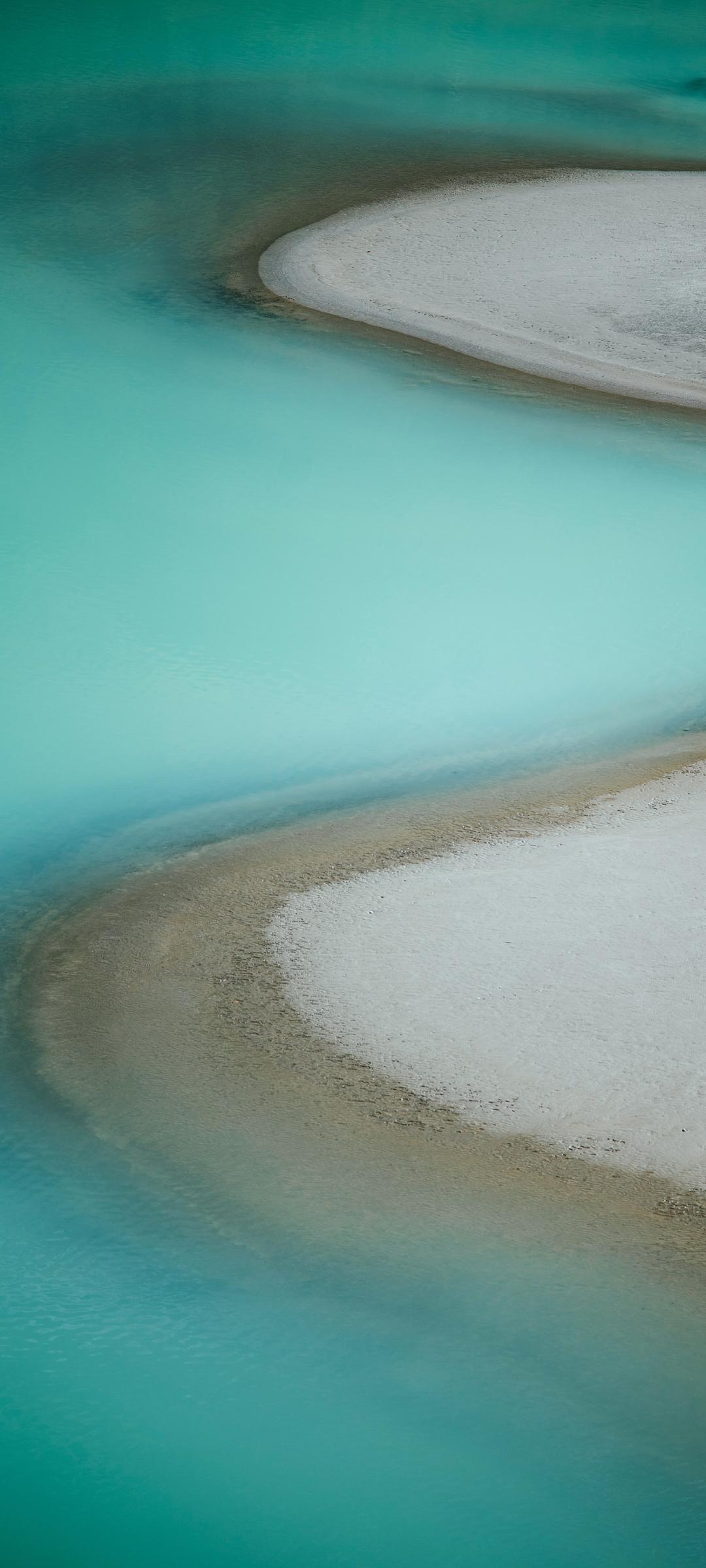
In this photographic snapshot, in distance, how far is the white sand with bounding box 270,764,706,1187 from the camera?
300 centimetres

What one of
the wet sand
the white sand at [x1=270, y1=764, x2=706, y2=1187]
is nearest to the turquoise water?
the wet sand

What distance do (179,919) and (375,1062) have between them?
0.71m

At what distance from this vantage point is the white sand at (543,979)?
2998 millimetres

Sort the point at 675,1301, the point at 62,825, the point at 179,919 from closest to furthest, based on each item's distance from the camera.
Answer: the point at 675,1301 → the point at 179,919 → the point at 62,825

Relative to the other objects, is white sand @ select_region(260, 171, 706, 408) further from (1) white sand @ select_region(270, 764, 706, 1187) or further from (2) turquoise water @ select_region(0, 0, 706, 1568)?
(1) white sand @ select_region(270, 764, 706, 1187)

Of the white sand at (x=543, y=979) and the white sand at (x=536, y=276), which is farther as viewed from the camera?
the white sand at (x=536, y=276)

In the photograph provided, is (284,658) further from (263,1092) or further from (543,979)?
(263,1092)

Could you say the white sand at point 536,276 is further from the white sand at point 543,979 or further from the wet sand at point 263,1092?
the wet sand at point 263,1092

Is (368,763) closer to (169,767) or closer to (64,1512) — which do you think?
(169,767)

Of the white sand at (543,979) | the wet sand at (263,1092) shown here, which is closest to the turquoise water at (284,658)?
the wet sand at (263,1092)

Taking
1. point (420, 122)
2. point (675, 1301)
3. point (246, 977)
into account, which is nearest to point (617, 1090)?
point (675, 1301)

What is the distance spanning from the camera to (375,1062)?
3137 mm

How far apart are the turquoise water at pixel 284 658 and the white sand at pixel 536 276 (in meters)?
0.35

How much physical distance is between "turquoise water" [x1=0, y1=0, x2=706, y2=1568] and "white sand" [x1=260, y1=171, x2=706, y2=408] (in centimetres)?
35
